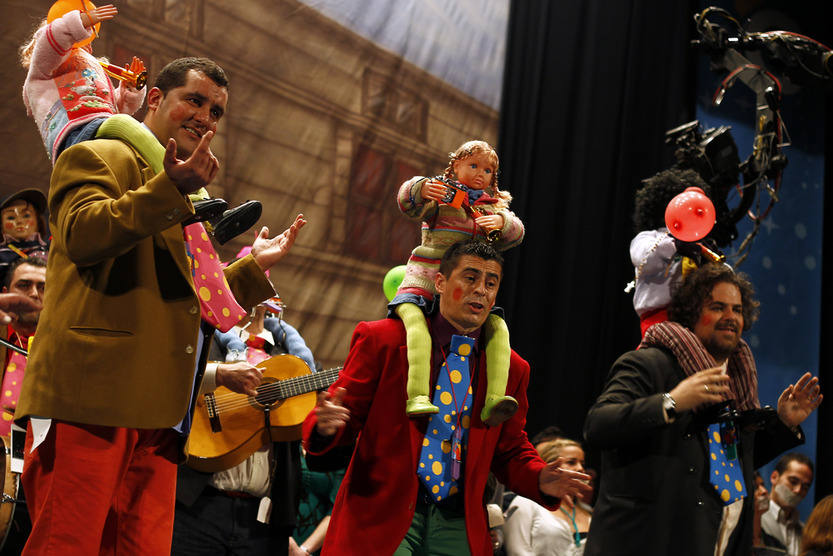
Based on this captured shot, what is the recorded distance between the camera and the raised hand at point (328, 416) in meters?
2.51

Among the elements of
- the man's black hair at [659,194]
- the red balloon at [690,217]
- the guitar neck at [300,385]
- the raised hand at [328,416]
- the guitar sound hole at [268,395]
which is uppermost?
the man's black hair at [659,194]

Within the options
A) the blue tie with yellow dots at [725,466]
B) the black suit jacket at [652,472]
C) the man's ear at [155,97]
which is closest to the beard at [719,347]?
the black suit jacket at [652,472]

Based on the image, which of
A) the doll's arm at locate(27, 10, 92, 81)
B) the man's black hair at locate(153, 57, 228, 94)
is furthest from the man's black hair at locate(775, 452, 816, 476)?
the doll's arm at locate(27, 10, 92, 81)

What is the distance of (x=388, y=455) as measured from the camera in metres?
2.68

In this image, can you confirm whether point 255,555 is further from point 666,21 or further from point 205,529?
point 666,21

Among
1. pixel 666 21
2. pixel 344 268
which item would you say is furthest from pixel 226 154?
pixel 666 21

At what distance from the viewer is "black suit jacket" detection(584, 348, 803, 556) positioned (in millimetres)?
3328

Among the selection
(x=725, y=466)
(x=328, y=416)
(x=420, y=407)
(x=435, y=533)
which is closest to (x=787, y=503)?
(x=725, y=466)

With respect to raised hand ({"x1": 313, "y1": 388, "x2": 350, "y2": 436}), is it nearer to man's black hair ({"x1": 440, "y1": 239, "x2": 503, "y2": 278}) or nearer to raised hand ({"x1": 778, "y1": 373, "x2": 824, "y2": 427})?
man's black hair ({"x1": 440, "y1": 239, "x2": 503, "y2": 278})

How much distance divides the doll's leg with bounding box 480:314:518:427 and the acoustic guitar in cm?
112

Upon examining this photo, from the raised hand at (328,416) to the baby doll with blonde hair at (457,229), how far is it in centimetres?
32

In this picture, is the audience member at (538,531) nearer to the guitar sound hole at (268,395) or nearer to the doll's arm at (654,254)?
the doll's arm at (654,254)

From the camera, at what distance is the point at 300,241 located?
5430 millimetres

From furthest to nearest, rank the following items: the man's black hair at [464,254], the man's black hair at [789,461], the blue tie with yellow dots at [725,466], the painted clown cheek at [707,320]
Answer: the man's black hair at [789,461] → the painted clown cheek at [707,320] → the blue tie with yellow dots at [725,466] → the man's black hair at [464,254]
